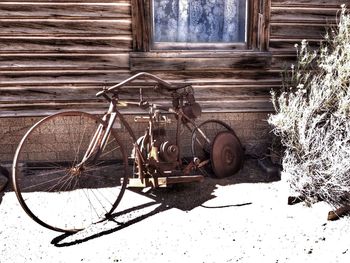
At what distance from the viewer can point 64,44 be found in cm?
527

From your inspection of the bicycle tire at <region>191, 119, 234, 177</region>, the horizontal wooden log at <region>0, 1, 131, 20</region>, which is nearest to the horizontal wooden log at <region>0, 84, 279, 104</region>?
the bicycle tire at <region>191, 119, 234, 177</region>

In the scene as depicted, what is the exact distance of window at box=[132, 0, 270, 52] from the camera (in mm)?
5426

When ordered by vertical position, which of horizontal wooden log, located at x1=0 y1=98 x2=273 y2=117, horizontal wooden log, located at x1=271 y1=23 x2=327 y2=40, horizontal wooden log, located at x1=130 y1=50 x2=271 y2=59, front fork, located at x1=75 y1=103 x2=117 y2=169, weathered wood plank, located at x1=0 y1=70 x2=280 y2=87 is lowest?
front fork, located at x1=75 y1=103 x2=117 y2=169

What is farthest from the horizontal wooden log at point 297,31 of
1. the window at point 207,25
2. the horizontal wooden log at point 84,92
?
the horizontal wooden log at point 84,92

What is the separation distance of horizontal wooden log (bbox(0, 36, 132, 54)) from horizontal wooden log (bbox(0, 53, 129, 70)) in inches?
2.7

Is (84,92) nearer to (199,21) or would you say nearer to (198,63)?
(198,63)

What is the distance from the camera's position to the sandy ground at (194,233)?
131 inches

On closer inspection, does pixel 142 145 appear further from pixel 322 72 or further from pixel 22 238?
pixel 322 72

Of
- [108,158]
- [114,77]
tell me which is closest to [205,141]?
[108,158]

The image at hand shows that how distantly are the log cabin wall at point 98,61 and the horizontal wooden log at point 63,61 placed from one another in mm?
13

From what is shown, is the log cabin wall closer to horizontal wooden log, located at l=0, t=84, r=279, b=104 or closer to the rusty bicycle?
horizontal wooden log, located at l=0, t=84, r=279, b=104

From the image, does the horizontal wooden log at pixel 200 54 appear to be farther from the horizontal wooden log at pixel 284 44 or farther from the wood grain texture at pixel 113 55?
the horizontal wooden log at pixel 284 44

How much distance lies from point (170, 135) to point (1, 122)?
91.9 inches

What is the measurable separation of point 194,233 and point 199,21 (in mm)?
3152
